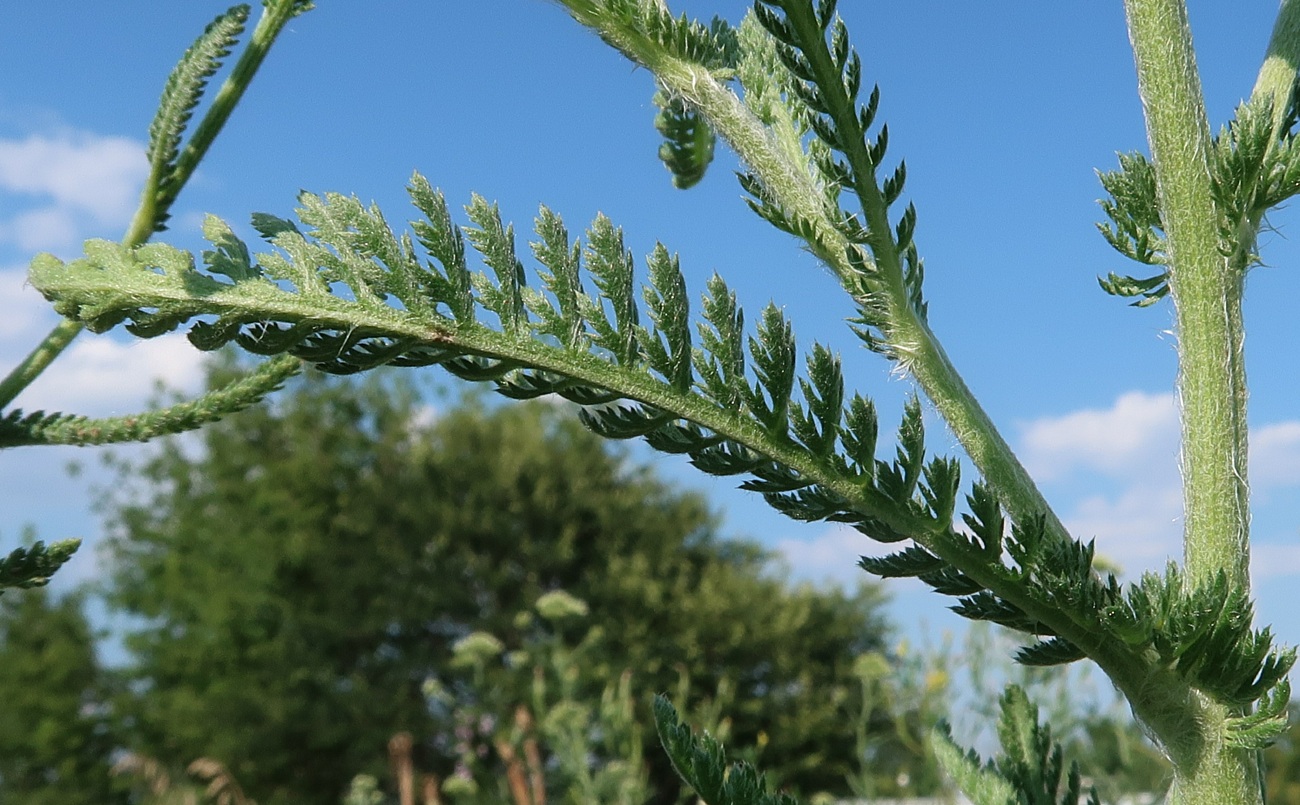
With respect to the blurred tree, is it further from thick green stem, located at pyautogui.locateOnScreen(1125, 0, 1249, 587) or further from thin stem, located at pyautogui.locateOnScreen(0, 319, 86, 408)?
thick green stem, located at pyautogui.locateOnScreen(1125, 0, 1249, 587)

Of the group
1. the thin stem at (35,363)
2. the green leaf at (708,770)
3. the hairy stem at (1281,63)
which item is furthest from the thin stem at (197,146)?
the hairy stem at (1281,63)

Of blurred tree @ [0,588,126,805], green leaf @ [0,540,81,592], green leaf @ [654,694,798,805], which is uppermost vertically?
green leaf @ [654,694,798,805]

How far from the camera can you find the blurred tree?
2189 cm

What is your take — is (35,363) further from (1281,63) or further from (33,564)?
(1281,63)

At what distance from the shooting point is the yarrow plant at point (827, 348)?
1.05m

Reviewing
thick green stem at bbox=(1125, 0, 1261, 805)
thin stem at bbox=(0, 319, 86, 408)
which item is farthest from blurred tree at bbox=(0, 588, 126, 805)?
thick green stem at bbox=(1125, 0, 1261, 805)

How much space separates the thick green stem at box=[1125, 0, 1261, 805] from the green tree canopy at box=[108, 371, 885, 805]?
21.8 meters

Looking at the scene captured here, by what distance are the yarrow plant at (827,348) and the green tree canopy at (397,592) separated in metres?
21.8

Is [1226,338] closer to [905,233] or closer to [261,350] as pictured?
[905,233]

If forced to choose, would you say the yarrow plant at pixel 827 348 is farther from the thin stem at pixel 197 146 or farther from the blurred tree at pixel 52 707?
the blurred tree at pixel 52 707

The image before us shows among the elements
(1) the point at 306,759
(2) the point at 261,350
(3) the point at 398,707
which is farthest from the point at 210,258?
(1) the point at 306,759

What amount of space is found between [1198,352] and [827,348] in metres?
0.35

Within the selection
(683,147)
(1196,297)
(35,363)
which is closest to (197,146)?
(35,363)

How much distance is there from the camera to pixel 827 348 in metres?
1.08
